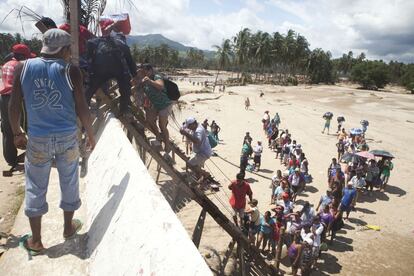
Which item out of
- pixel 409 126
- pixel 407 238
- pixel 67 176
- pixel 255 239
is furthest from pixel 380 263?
pixel 409 126

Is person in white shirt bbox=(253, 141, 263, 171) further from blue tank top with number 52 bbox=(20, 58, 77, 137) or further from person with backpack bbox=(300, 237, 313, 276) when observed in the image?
blue tank top with number 52 bbox=(20, 58, 77, 137)

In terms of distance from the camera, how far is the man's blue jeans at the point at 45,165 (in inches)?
99.1

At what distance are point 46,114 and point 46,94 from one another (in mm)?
146

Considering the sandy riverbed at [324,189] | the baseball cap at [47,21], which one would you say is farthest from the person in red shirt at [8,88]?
the sandy riverbed at [324,189]

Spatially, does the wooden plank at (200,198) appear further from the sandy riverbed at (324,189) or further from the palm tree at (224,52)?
the palm tree at (224,52)

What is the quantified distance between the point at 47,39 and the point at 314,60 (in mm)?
97936

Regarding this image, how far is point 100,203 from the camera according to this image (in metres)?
3.08

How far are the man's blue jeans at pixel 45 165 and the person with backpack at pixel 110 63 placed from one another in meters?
1.93

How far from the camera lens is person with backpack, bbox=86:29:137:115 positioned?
4348 millimetres

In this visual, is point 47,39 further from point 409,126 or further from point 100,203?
point 409,126

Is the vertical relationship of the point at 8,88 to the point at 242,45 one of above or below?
below

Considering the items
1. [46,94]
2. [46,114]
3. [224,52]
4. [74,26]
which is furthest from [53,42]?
[224,52]

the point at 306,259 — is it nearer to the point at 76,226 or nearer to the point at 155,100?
the point at 155,100

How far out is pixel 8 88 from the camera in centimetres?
470
